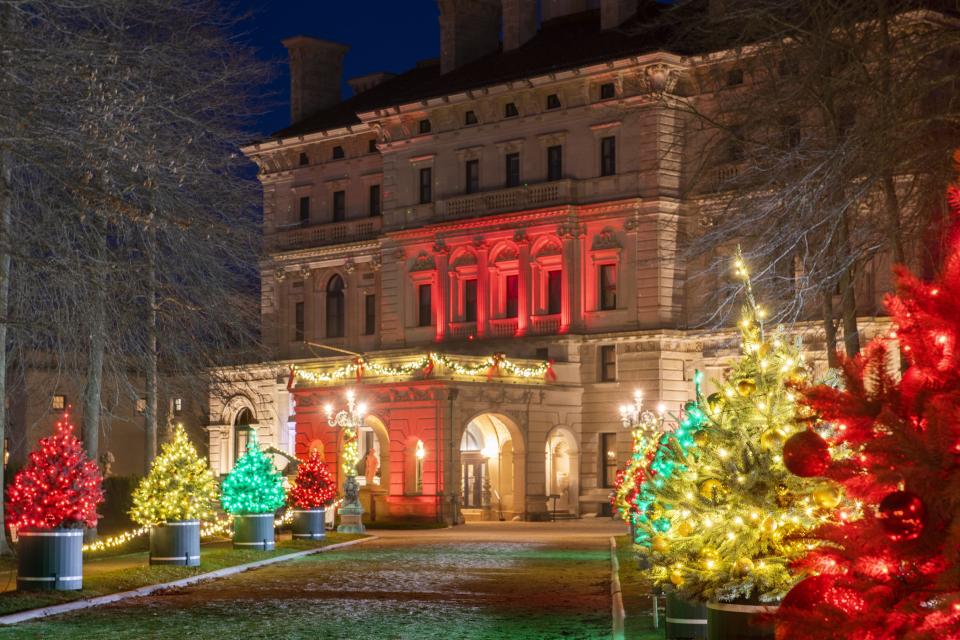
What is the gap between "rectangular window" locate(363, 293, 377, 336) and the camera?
68438 mm

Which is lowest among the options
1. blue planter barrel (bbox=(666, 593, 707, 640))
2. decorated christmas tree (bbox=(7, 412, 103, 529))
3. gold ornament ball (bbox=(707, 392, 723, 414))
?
blue planter barrel (bbox=(666, 593, 707, 640))

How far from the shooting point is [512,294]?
203 feet

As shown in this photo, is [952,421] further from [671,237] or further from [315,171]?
[315,171]

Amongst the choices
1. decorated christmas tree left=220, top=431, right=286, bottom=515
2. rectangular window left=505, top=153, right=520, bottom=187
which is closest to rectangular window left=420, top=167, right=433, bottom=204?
rectangular window left=505, top=153, right=520, bottom=187

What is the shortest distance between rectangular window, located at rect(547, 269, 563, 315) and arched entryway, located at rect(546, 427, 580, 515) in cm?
522

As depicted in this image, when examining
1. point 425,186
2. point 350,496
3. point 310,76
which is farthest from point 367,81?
point 350,496

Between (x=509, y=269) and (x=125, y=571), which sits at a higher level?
(x=509, y=269)

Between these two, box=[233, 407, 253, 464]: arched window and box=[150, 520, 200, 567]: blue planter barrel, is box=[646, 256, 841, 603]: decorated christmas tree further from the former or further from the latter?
box=[233, 407, 253, 464]: arched window

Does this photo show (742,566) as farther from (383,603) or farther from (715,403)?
(383,603)

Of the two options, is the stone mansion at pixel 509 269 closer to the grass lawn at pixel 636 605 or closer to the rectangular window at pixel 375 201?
the rectangular window at pixel 375 201

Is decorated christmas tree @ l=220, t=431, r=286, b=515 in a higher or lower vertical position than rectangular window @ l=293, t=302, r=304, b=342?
lower

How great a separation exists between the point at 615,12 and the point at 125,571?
132 ft

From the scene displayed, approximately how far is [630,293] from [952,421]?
52.3 meters

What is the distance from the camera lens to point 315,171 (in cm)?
7088
